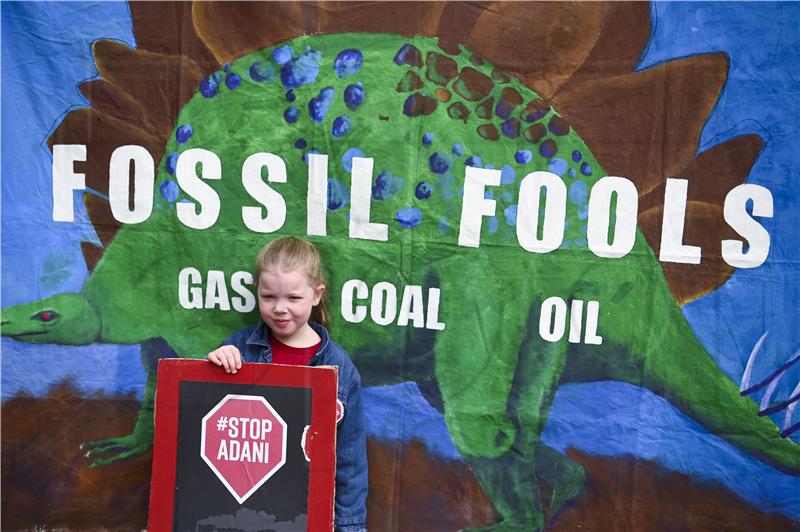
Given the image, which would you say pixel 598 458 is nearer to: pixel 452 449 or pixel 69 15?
pixel 452 449

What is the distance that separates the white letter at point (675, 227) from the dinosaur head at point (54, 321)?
187 centimetres

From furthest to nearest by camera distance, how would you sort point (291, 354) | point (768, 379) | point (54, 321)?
point (54, 321) → point (768, 379) → point (291, 354)

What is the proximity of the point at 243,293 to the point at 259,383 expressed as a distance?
422mm

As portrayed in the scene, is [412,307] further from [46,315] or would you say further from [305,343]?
[46,315]

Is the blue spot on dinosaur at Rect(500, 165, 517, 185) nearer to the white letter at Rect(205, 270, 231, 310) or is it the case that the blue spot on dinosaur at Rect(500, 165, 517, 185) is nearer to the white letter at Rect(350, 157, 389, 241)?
the white letter at Rect(350, 157, 389, 241)

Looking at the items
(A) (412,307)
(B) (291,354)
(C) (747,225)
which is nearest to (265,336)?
(B) (291,354)

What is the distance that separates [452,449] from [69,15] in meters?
1.89

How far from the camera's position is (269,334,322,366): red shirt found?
2100mm

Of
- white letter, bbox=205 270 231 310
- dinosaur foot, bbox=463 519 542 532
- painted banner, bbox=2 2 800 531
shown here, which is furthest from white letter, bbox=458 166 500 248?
dinosaur foot, bbox=463 519 542 532

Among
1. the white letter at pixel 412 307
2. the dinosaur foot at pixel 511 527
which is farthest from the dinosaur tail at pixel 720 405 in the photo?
the white letter at pixel 412 307

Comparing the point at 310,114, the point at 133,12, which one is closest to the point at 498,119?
the point at 310,114

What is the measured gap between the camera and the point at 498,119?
7.26ft

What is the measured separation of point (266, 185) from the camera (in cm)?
226

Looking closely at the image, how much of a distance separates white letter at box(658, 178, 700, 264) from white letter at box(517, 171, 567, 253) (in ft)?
1.04
